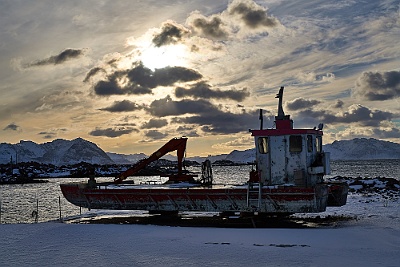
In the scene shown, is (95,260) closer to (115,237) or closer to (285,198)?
(115,237)

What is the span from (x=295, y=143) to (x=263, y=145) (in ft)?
5.21

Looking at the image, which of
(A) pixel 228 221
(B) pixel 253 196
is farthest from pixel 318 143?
(A) pixel 228 221

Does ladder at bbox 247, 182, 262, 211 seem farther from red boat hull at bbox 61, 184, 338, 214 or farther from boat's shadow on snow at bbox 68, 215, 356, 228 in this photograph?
boat's shadow on snow at bbox 68, 215, 356, 228

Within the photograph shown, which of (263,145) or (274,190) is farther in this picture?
(263,145)

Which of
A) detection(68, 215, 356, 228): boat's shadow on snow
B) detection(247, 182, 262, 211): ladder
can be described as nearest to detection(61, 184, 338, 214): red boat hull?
detection(247, 182, 262, 211): ladder

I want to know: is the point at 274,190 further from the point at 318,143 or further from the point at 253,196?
the point at 318,143

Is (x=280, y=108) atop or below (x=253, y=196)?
atop

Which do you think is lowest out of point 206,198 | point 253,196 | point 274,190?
point 206,198

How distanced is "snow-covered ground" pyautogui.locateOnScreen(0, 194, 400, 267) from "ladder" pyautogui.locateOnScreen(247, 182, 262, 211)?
2.83 meters

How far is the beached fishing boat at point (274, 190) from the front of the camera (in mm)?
20109

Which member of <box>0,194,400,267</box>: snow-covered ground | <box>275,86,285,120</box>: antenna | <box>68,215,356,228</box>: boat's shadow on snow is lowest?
<box>68,215,356,228</box>: boat's shadow on snow

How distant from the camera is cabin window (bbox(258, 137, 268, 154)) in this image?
71.1 ft

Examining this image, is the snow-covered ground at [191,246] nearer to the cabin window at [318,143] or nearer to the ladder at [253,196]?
the ladder at [253,196]

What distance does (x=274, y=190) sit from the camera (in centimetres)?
2014
